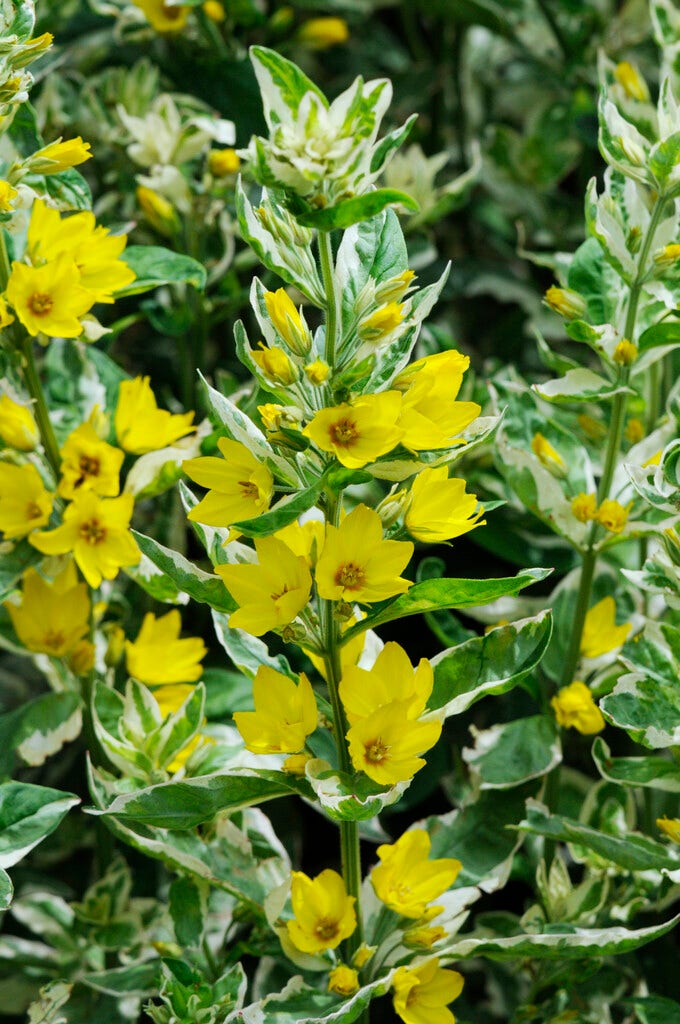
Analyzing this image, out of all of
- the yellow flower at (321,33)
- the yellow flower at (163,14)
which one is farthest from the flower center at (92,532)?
the yellow flower at (321,33)

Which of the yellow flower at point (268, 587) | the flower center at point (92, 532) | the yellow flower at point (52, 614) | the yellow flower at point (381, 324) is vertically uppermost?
the yellow flower at point (381, 324)

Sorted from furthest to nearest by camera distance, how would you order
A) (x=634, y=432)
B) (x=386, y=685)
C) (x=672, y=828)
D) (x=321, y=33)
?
(x=321, y=33)
(x=634, y=432)
(x=672, y=828)
(x=386, y=685)

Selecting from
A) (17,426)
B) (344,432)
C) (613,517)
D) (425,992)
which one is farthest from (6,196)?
(425,992)

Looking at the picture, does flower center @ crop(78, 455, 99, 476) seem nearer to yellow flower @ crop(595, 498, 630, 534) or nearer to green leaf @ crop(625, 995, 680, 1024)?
yellow flower @ crop(595, 498, 630, 534)

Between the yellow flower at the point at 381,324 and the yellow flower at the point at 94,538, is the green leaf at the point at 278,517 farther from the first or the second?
the yellow flower at the point at 94,538

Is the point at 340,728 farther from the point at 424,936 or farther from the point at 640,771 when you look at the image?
the point at 640,771

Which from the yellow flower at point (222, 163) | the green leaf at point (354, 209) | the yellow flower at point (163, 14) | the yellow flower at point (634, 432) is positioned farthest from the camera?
the yellow flower at point (163, 14)

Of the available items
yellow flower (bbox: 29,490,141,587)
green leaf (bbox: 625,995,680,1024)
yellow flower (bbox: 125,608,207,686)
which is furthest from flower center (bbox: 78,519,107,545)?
green leaf (bbox: 625,995,680,1024)
